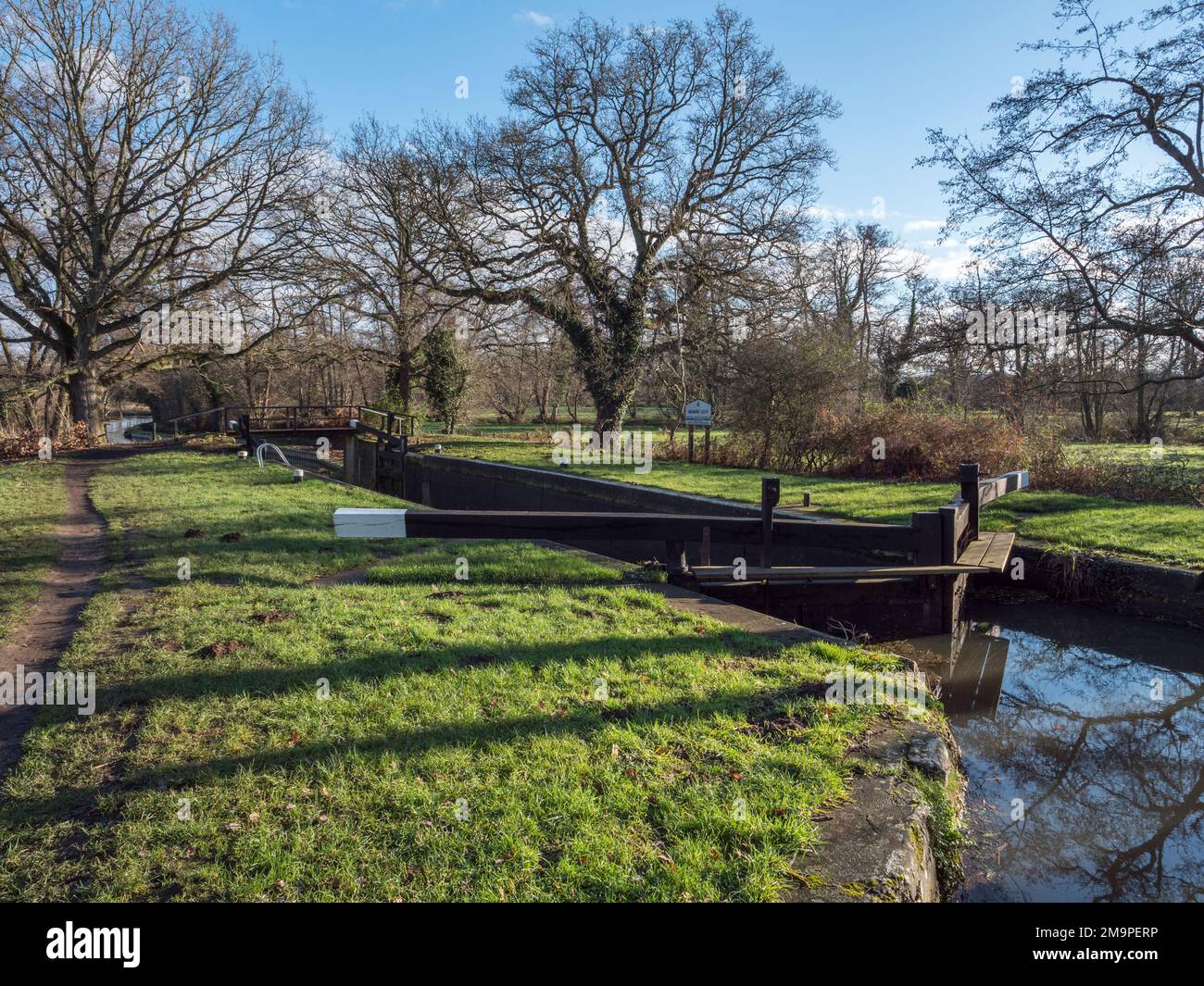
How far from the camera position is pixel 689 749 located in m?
3.59

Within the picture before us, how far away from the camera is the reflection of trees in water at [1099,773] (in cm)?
372

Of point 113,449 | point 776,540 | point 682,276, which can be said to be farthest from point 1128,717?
point 113,449

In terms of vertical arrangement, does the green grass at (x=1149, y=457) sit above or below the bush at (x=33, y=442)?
below

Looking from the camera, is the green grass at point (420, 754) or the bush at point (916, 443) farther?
the bush at point (916, 443)

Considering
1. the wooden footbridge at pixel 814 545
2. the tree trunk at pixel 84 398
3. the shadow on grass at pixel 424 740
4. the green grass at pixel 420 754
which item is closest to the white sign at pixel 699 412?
the wooden footbridge at pixel 814 545

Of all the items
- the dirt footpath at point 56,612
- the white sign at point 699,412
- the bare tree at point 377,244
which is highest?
the bare tree at point 377,244

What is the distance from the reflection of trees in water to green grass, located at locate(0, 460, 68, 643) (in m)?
7.05

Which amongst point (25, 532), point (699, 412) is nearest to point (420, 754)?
point (25, 532)

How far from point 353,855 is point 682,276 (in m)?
21.6

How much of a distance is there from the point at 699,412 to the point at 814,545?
35.5 feet

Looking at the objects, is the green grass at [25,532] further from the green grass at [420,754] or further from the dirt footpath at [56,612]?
the green grass at [420,754]

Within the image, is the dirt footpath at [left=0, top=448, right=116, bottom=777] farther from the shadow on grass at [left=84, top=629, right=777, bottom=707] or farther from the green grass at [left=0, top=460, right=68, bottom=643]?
the shadow on grass at [left=84, top=629, right=777, bottom=707]

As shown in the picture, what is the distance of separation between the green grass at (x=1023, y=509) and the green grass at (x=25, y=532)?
9.42m

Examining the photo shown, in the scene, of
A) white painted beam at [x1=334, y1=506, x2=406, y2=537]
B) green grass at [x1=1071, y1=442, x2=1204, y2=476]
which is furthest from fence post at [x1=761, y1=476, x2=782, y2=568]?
green grass at [x1=1071, y1=442, x2=1204, y2=476]
